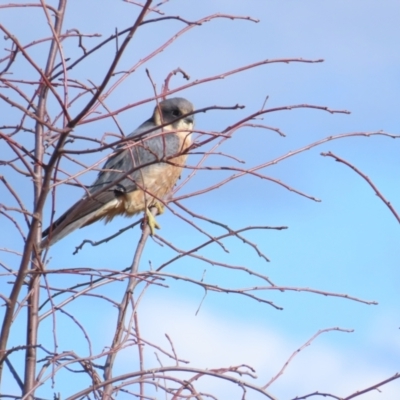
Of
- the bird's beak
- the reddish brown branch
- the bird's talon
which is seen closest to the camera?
the reddish brown branch

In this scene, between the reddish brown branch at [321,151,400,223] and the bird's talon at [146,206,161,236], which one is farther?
the bird's talon at [146,206,161,236]

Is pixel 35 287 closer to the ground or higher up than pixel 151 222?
closer to the ground

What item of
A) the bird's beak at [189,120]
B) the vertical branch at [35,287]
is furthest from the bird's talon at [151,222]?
the bird's beak at [189,120]

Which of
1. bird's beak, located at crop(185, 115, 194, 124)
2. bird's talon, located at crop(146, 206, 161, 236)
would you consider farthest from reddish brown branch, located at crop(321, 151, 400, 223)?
bird's beak, located at crop(185, 115, 194, 124)

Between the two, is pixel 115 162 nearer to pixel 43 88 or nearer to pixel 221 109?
pixel 43 88

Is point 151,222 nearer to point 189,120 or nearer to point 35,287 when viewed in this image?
point 189,120

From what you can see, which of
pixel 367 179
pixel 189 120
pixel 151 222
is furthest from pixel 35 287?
pixel 189 120

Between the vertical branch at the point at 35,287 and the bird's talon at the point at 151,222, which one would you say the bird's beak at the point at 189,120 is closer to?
the bird's talon at the point at 151,222

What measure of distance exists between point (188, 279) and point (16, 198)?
61cm

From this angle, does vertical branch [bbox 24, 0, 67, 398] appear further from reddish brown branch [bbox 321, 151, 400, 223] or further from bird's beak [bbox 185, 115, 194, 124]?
bird's beak [bbox 185, 115, 194, 124]

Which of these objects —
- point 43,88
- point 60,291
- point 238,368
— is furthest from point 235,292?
point 43,88

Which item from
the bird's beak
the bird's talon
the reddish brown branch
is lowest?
the reddish brown branch

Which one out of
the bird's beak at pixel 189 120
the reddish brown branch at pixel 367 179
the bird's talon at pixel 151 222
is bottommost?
the reddish brown branch at pixel 367 179

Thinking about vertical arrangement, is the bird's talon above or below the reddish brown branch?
above
